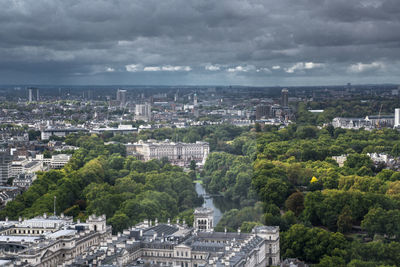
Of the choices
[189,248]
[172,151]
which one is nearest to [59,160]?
[172,151]

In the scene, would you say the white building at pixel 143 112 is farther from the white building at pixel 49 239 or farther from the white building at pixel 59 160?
the white building at pixel 49 239

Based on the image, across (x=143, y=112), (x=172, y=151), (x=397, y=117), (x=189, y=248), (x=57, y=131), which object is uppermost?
(x=397, y=117)

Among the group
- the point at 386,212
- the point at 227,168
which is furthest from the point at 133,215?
the point at 227,168

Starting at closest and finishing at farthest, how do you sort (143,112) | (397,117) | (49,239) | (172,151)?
(49,239) < (172,151) < (397,117) < (143,112)

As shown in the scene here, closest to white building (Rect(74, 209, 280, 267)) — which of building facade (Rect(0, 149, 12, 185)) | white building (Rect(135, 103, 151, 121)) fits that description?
building facade (Rect(0, 149, 12, 185))

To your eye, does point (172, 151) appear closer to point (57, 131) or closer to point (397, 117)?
point (57, 131)

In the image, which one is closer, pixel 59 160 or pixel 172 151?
pixel 59 160

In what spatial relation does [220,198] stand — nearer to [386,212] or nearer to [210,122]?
[386,212]

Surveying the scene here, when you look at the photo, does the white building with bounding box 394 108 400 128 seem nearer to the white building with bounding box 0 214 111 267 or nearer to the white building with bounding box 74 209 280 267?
the white building with bounding box 74 209 280 267
